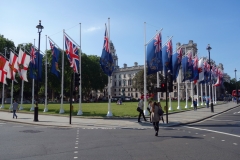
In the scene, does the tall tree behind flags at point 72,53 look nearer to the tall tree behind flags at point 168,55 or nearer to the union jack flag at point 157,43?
the union jack flag at point 157,43

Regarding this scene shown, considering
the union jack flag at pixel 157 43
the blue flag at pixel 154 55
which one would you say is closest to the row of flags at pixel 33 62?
the blue flag at pixel 154 55

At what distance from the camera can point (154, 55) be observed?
24.4 metres

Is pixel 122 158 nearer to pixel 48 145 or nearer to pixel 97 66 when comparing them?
pixel 48 145

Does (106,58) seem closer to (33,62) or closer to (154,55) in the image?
(154,55)

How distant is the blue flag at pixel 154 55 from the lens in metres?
24.3

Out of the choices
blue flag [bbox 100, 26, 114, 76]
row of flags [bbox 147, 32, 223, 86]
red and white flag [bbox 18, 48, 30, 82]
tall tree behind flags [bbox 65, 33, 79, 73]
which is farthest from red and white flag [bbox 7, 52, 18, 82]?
row of flags [bbox 147, 32, 223, 86]

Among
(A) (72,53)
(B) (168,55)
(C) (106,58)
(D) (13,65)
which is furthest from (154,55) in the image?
(D) (13,65)

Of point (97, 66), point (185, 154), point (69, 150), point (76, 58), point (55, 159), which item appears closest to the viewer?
point (55, 159)

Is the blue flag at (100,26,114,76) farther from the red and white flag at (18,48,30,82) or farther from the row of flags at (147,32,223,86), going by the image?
the red and white flag at (18,48,30,82)

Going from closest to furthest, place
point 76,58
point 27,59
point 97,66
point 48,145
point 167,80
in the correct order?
1. point 48,145
2. point 167,80
3. point 76,58
4. point 27,59
5. point 97,66

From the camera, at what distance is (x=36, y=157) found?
8.84 m

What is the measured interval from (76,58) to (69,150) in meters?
16.7

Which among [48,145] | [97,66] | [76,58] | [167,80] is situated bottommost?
[48,145]

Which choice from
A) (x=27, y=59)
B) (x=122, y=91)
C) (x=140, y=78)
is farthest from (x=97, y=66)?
(x=27, y=59)
